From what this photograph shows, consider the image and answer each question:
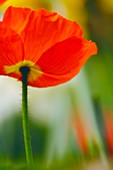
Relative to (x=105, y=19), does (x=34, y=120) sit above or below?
below

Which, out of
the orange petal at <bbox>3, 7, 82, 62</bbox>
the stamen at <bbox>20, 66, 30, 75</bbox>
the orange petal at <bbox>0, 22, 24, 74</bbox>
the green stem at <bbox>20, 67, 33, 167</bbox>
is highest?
the orange petal at <bbox>3, 7, 82, 62</bbox>

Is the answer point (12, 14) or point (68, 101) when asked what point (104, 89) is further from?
point (12, 14)

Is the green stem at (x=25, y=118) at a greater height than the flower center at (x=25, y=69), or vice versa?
the flower center at (x=25, y=69)

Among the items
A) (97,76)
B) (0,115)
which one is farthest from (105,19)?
(0,115)

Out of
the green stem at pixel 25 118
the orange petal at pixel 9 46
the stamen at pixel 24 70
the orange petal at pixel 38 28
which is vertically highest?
the orange petal at pixel 38 28

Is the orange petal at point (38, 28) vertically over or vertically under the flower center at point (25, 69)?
over

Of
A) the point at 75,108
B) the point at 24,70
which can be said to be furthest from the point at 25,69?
the point at 75,108

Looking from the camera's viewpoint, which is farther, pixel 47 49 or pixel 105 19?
pixel 105 19
